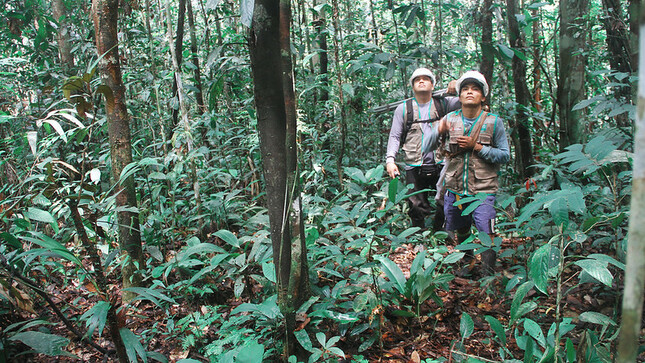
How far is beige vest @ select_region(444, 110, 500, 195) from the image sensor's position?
10.5ft

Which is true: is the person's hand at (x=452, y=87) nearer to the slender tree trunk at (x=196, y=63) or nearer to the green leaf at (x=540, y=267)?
the green leaf at (x=540, y=267)

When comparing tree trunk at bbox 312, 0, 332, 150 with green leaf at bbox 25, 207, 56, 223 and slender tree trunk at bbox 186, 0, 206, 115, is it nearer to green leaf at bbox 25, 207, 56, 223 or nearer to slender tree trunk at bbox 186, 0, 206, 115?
slender tree trunk at bbox 186, 0, 206, 115

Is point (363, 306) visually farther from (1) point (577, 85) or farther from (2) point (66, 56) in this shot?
(2) point (66, 56)

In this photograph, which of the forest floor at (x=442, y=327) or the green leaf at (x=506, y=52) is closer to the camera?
the forest floor at (x=442, y=327)

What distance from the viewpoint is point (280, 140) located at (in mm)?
1957

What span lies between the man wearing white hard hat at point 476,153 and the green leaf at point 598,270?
4.58ft

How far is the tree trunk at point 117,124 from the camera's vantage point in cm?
253

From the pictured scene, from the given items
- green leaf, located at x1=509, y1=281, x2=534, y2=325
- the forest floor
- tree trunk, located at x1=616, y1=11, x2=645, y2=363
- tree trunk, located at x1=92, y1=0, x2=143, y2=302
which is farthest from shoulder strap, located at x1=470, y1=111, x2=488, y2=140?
tree trunk, located at x1=616, y1=11, x2=645, y2=363

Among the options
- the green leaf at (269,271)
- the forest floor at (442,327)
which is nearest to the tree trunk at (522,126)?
the forest floor at (442,327)

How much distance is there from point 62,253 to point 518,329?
2364mm

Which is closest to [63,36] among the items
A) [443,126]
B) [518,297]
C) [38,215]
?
[38,215]

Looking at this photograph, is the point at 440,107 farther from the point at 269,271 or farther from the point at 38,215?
the point at 38,215

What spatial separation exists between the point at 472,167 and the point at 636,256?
9.49ft

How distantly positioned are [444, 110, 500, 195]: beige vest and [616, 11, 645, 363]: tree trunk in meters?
2.82
